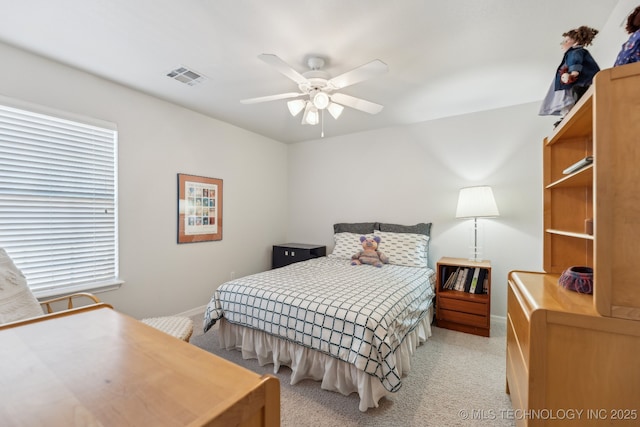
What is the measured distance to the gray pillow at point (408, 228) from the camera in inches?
141

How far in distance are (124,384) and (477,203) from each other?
328 centimetres

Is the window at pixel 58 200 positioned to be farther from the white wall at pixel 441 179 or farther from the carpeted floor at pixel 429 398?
the white wall at pixel 441 179

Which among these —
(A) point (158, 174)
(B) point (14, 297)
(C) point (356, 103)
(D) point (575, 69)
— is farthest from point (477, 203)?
(B) point (14, 297)

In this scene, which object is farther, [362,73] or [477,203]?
[477,203]

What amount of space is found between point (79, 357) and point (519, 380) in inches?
72.1

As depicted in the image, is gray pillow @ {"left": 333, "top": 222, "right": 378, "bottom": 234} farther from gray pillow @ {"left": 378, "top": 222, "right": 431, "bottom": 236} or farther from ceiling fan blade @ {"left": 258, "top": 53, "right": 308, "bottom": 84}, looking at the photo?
ceiling fan blade @ {"left": 258, "top": 53, "right": 308, "bottom": 84}

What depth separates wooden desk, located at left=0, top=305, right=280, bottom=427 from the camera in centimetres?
56

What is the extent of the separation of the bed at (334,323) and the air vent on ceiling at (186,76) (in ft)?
6.32

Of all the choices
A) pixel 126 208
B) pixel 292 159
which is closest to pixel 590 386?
pixel 126 208

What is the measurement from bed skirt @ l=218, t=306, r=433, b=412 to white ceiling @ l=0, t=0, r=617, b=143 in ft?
7.41

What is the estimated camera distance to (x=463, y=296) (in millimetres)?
2941

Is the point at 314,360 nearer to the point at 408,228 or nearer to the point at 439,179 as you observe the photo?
the point at 408,228

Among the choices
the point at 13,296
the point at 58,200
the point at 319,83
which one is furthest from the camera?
the point at 58,200

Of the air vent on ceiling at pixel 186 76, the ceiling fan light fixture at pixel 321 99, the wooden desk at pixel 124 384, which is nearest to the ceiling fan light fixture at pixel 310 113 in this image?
the ceiling fan light fixture at pixel 321 99
